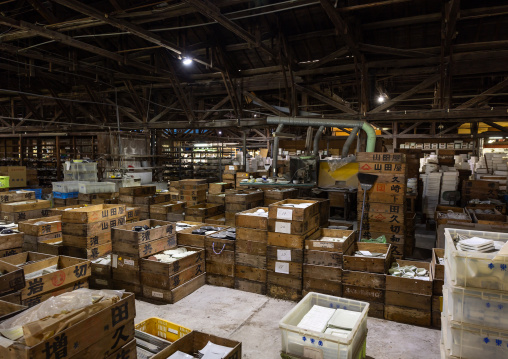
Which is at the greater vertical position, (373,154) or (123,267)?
(373,154)

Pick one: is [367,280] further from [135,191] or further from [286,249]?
[135,191]

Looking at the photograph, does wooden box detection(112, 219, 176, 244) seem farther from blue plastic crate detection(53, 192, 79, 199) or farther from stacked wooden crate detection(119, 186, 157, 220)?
blue plastic crate detection(53, 192, 79, 199)

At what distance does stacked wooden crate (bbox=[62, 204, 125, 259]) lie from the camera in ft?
17.9

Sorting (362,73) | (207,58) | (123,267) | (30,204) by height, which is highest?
(207,58)

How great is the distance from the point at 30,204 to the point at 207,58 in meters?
6.53

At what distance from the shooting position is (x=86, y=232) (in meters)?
5.44

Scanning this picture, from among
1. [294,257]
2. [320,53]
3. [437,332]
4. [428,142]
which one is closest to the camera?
[437,332]

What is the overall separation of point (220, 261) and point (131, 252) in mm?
1420

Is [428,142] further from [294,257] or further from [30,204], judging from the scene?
[30,204]

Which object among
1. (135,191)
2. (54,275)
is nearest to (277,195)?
(135,191)

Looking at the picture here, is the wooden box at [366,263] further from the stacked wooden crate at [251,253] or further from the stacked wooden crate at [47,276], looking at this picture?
the stacked wooden crate at [47,276]

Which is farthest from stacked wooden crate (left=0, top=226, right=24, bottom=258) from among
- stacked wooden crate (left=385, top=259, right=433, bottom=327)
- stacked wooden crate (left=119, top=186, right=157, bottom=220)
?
stacked wooden crate (left=385, top=259, right=433, bottom=327)

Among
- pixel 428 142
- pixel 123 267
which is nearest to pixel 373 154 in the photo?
pixel 123 267

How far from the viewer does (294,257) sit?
15.1ft
